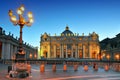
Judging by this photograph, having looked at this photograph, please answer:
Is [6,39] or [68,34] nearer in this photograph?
[6,39]

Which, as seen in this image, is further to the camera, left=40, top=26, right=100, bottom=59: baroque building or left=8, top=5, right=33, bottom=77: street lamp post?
left=40, top=26, right=100, bottom=59: baroque building

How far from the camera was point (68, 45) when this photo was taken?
163m

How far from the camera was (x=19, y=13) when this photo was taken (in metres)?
22.4

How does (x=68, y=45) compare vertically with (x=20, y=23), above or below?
above

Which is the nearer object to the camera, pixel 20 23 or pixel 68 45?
pixel 20 23

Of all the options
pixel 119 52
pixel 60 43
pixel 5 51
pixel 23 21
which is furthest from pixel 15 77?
pixel 60 43

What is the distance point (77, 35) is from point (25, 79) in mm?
145733

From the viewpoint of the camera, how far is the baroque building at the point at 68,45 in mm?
161250

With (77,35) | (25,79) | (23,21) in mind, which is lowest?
(25,79)

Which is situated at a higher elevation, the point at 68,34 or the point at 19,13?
the point at 68,34

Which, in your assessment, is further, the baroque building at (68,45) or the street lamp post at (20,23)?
the baroque building at (68,45)

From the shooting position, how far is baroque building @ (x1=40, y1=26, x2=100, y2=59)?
16125 cm

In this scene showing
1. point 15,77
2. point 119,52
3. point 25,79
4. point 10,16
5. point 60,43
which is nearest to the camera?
point 25,79

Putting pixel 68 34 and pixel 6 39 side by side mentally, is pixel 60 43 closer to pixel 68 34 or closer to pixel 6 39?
pixel 68 34
